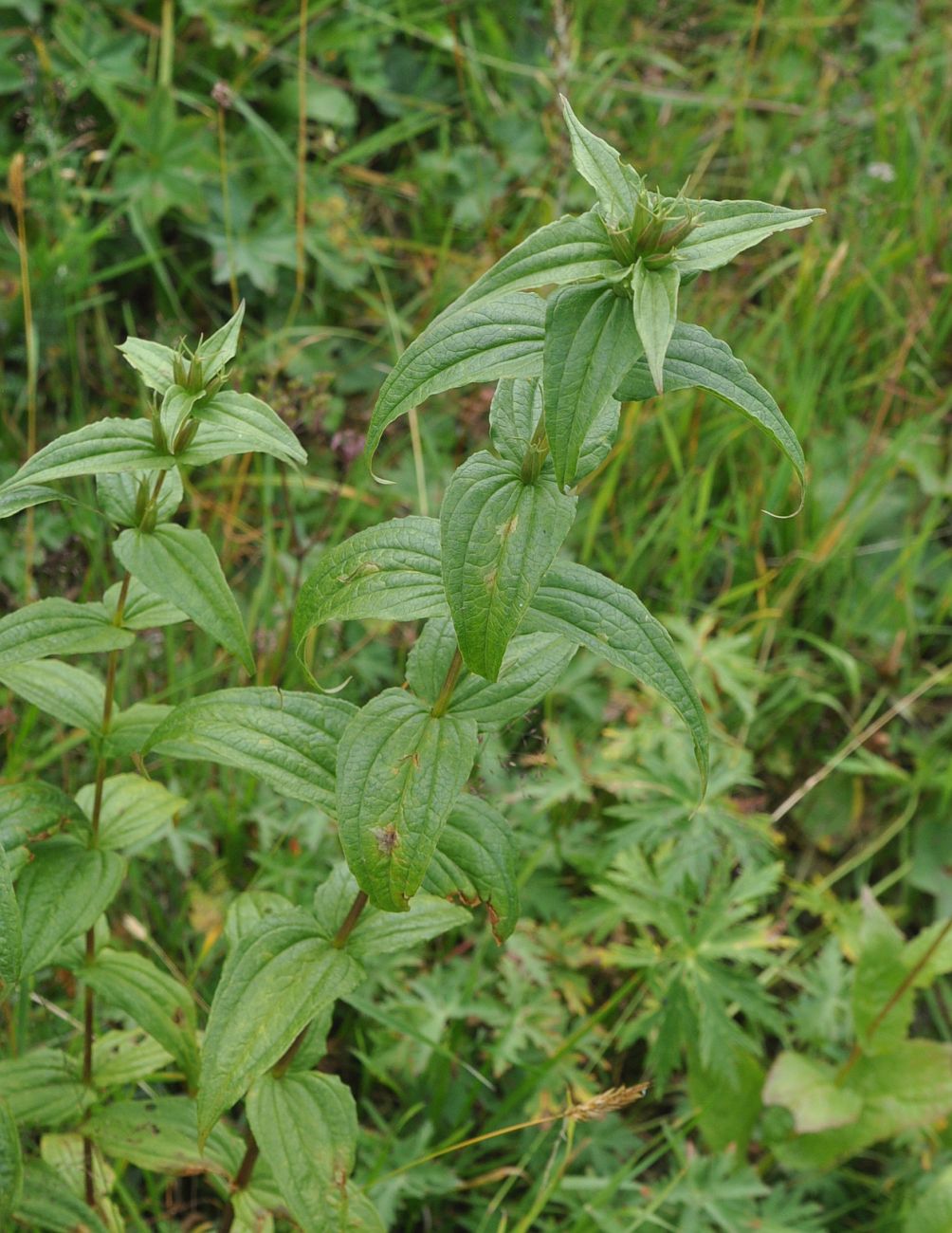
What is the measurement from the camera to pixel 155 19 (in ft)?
11.2

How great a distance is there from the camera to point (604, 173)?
121cm

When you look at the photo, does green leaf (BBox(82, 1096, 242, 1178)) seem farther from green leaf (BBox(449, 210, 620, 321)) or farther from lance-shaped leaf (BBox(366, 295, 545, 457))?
green leaf (BBox(449, 210, 620, 321))

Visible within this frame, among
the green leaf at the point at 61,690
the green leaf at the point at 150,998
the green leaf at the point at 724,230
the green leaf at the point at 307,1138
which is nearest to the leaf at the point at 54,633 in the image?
the green leaf at the point at 61,690

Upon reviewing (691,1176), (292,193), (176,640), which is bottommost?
(691,1176)

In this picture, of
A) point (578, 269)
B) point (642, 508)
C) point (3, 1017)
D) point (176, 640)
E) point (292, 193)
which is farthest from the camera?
point (292, 193)

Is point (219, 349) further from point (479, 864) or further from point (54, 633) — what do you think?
point (479, 864)

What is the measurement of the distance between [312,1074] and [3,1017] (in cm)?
68

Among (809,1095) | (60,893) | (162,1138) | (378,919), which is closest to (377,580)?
(378,919)

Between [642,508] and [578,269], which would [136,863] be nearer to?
[642,508]

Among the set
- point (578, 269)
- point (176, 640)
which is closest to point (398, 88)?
point (176, 640)

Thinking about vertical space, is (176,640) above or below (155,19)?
below

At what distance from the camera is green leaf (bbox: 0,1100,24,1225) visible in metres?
1.38

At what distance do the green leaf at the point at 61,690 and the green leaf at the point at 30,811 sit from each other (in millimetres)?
Result: 96

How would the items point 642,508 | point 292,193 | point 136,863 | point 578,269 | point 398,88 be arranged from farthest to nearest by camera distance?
point 398,88 < point 292,193 < point 642,508 < point 136,863 < point 578,269
